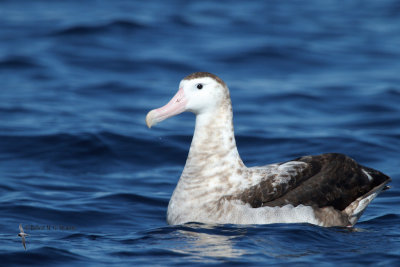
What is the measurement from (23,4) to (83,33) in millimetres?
4724

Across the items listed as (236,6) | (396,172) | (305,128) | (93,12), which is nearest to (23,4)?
(93,12)

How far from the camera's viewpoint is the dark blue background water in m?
7.23

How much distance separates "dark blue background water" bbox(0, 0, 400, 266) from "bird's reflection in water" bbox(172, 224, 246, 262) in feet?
0.06

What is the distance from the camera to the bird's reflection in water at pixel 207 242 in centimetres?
682

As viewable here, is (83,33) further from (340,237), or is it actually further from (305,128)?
(340,237)

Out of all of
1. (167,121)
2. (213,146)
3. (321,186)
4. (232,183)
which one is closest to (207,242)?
(232,183)

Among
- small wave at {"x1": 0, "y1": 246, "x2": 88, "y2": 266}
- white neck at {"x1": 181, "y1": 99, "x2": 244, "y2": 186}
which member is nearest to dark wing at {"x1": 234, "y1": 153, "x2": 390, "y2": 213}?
white neck at {"x1": 181, "y1": 99, "x2": 244, "y2": 186}

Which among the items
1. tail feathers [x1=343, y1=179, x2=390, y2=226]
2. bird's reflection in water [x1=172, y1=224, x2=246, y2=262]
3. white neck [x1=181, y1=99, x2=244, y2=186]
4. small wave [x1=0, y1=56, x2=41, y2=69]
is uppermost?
small wave [x1=0, y1=56, x2=41, y2=69]

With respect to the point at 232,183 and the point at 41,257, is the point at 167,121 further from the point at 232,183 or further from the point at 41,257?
the point at 41,257

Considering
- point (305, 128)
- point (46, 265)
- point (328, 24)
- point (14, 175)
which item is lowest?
point (46, 265)

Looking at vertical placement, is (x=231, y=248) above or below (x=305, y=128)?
below

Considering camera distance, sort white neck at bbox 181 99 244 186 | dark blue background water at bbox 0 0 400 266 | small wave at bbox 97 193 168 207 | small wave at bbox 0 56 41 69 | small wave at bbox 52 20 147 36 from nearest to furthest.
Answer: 1. dark blue background water at bbox 0 0 400 266
2. white neck at bbox 181 99 244 186
3. small wave at bbox 97 193 168 207
4. small wave at bbox 0 56 41 69
5. small wave at bbox 52 20 147 36

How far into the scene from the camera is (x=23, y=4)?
2427 centimetres

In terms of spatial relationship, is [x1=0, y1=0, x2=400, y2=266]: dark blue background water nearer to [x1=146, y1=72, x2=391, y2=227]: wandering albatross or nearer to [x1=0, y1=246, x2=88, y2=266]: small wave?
[x1=0, y1=246, x2=88, y2=266]: small wave
